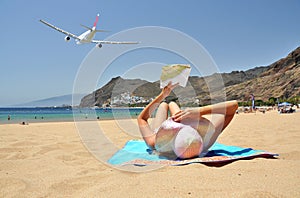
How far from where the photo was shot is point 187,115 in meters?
3.02

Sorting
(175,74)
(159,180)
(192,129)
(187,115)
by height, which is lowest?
(159,180)

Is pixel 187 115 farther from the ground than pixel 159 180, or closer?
farther from the ground

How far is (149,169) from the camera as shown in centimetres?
255

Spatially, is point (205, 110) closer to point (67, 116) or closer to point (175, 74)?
point (175, 74)

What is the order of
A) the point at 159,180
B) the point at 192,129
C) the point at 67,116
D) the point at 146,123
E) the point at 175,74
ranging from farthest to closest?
the point at 67,116, the point at 146,123, the point at 175,74, the point at 192,129, the point at 159,180

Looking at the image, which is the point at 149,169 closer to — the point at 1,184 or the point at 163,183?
the point at 163,183

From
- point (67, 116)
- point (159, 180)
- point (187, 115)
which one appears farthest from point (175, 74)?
point (67, 116)

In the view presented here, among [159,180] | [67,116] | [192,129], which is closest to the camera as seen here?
[159,180]

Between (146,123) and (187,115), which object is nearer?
(187,115)

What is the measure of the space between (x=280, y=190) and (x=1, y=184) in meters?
2.62

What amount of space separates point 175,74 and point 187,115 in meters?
0.67

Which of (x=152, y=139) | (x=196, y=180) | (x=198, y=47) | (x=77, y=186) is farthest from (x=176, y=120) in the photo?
(x=198, y=47)

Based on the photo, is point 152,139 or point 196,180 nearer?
point 196,180

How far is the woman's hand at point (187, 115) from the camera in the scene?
9.87 ft
